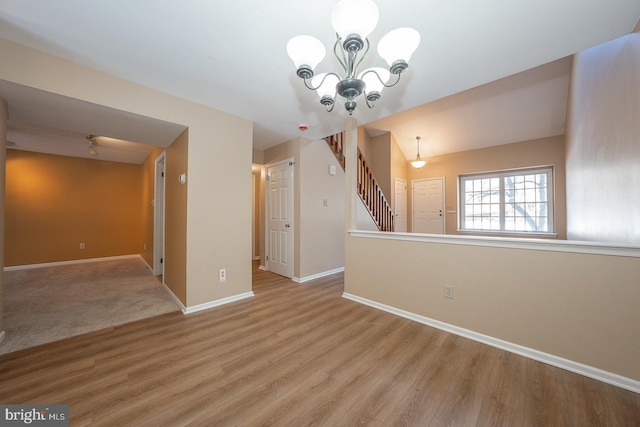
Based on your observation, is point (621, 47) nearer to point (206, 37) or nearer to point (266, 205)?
point (206, 37)

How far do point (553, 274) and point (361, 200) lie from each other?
2932 mm

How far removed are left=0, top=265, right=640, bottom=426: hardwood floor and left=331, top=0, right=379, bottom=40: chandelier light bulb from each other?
6.77 feet

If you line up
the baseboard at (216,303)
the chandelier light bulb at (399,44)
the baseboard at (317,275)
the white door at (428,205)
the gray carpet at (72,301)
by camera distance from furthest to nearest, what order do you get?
the white door at (428,205) < the baseboard at (317,275) < the baseboard at (216,303) < the gray carpet at (72,301) < the chandelier light bulb at (399,44)

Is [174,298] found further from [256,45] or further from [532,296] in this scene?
[532,296]

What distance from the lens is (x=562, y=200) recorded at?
14.0ft

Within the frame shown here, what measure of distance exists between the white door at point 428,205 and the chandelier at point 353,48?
15.9 ft

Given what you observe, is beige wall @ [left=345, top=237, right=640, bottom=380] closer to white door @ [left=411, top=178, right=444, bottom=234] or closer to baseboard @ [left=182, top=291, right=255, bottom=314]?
baseboard @ [left=182, top=291, right=255, bottom=314]

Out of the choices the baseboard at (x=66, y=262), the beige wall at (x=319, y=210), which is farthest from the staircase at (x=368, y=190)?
the baseboard at (x=66, y=262)

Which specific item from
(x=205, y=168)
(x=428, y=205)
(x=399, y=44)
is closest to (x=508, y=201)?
(x=428, y=205)

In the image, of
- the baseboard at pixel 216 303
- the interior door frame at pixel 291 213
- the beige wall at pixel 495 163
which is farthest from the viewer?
the beige wall at pixel 495 163

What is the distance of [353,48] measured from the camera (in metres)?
1.14

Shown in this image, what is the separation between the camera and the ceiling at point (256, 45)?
4.72 feet

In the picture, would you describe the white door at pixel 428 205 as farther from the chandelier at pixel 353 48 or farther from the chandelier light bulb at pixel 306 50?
the chandelier light bulb at pixel 306 50

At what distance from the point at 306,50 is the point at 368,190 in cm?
366
